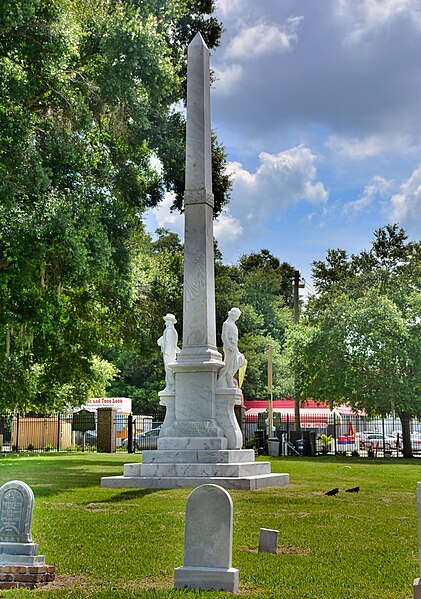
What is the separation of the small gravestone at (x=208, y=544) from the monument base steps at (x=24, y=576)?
1.30 metres

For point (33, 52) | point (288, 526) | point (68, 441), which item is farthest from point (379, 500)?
point (68, 441)

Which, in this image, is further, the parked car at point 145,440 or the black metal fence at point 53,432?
the black metal fence at point 53,432

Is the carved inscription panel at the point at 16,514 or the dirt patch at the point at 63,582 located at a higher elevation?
the carved inscription panel at the point at 16,514

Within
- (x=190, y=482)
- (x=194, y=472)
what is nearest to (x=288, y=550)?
(x=190, y=482)

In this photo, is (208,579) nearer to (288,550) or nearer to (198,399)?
(288,550)

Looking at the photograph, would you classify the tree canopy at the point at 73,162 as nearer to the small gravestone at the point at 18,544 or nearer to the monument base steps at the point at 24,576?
the small gravestone at the point at 18,544

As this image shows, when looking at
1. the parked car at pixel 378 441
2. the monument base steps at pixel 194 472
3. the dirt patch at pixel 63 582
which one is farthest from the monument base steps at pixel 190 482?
the parked car at pixel 378 441

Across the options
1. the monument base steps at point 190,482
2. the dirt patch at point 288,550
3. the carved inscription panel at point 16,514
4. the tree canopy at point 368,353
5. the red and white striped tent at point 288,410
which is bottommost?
the dirt patch at point 288,550

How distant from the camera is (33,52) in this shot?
1792cm

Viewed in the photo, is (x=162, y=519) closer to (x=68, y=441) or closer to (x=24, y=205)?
(x=24, y=205)

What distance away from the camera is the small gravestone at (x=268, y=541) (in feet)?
28.4

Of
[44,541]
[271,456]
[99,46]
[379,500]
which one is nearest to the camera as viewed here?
[44,541]

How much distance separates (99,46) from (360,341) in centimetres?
1867

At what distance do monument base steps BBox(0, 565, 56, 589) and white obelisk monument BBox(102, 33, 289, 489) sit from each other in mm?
7728
